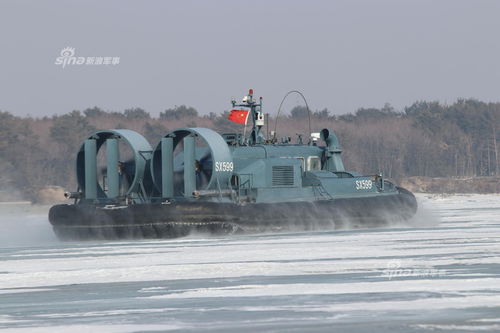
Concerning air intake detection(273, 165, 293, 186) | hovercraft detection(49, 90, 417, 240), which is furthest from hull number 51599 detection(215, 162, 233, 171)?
air intake detection(273, 165, 293, 186)

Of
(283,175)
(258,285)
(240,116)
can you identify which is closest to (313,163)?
(283,175)

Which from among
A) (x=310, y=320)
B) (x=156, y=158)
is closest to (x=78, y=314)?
(x=310, y=320)

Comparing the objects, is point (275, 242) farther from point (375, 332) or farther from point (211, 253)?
point (375, 332)

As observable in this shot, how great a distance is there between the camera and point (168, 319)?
9.84 meters

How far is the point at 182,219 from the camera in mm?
20562

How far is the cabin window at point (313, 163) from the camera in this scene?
25.0 m

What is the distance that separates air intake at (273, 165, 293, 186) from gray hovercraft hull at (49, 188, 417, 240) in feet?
2.20

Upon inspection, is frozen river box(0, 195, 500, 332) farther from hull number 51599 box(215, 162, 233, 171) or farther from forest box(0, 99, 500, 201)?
forest box(0, 99, 500, 201)

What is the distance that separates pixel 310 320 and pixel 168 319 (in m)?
1.32

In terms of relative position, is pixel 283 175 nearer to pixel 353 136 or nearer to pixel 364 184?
pixel 364 184

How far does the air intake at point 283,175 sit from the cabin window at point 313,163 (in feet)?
4.95

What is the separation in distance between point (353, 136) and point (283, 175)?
49.1m

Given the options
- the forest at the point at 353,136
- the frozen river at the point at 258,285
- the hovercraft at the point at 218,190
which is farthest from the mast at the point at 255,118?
the forest at the point at 353,136

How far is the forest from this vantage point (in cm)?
5481
